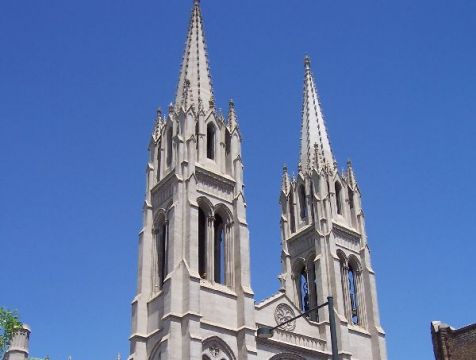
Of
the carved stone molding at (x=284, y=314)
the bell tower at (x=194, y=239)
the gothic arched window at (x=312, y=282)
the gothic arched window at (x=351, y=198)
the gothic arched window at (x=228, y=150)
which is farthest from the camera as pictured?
the gothic arched window at (x=351, y=198)

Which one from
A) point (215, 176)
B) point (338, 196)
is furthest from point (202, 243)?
point (338, 196)

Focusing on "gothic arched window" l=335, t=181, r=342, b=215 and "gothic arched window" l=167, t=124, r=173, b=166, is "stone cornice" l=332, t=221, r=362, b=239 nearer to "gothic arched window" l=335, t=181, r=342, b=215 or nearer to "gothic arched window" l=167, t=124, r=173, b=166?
"gothic arched window" l=335, t=181, r=342, b=215

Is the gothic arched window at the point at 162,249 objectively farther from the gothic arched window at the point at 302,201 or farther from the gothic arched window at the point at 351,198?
the gothic arched window at the point at 351,198

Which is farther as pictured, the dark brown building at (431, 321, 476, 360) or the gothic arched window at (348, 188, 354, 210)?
the gothic arched window at (348, 188, 354, 210)

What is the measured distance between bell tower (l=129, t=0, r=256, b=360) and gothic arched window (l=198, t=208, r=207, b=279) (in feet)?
0.19

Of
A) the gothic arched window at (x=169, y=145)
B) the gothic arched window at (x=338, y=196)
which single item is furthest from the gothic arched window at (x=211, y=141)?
the gothic arched window at (x=338, y=196)

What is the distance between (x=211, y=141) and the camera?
46844mm

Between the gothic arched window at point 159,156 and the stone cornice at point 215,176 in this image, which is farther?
the gothic arched window at point 159,156

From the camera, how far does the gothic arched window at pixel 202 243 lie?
4230cm

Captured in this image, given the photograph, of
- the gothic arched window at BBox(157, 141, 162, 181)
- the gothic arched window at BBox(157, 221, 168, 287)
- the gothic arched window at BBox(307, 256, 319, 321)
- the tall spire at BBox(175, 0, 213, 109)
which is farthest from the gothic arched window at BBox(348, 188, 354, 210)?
the gothic arched window at BBox(157, 221, 168, 287)

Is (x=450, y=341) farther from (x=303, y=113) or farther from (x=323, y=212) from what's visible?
(x=303, y=113)

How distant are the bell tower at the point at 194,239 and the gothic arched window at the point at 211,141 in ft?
0.23

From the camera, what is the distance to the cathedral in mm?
38938

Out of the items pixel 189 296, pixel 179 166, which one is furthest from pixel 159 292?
pixel 179 166
